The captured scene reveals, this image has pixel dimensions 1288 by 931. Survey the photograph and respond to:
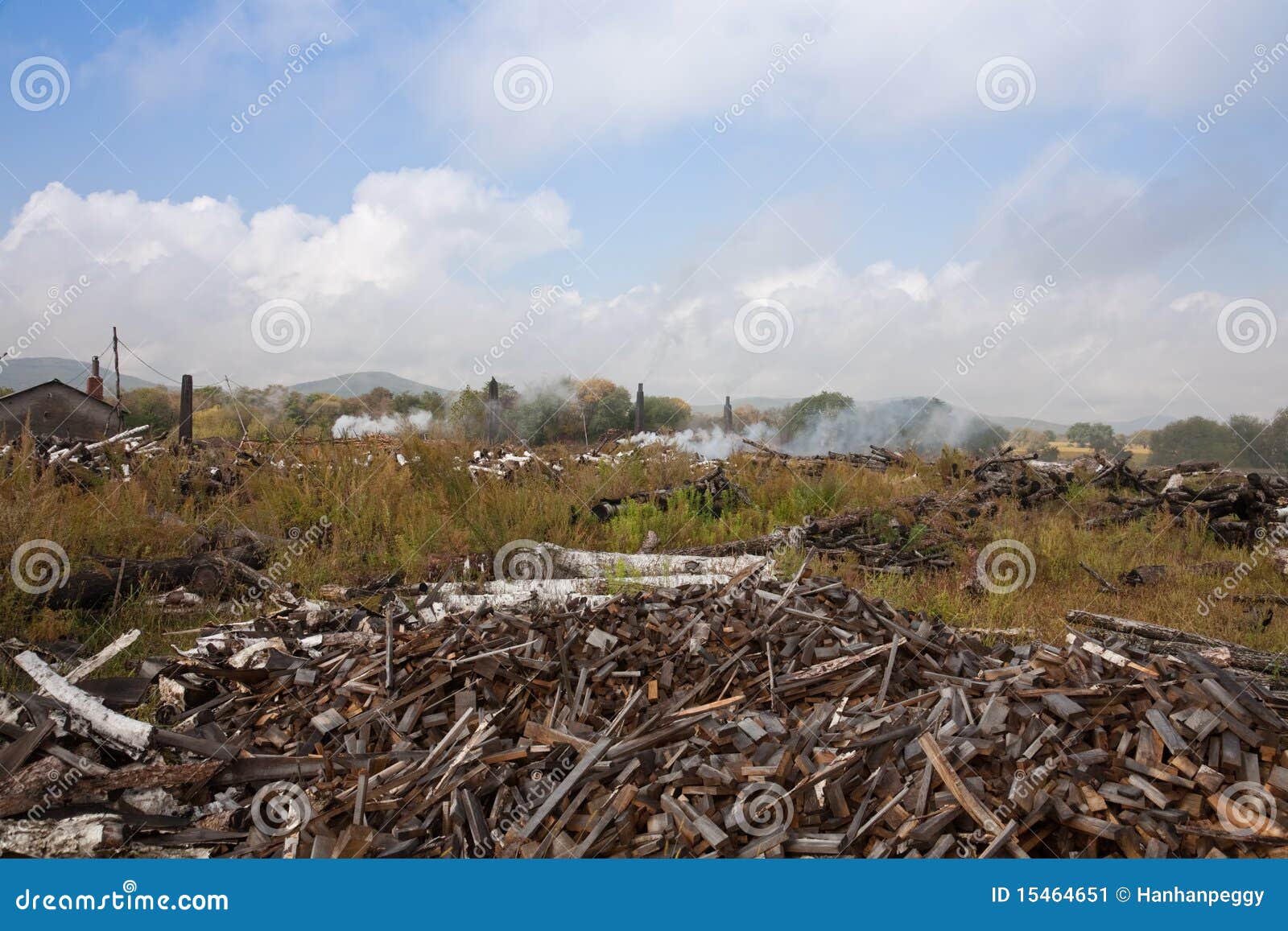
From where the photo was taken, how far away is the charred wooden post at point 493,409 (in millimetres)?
18578

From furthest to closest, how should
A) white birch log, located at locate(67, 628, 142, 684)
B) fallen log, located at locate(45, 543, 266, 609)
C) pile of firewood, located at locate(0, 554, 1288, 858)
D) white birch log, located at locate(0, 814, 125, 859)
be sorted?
fallen log, located at locate(45, 543, 266, 609)
white birch log, located at locate(67, 628, 142, 684)
white birch log, located at locate(0, 814, 125, 859)
pile of firewood, located at locate(0, 554, 1288, 858)

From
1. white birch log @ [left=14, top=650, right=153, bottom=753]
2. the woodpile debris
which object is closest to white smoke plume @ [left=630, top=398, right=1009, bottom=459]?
the woodpile debris

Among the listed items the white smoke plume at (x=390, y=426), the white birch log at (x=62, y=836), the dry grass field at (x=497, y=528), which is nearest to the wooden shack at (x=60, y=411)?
the white smoke plume at (x=390, y=426)

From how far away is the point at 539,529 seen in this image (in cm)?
841

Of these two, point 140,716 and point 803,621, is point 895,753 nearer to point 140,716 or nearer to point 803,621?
point 803,621

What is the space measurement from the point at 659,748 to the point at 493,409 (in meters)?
16.1

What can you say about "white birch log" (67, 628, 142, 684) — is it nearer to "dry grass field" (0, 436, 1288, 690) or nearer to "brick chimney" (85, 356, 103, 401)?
"dry grass field" (0, 436, 1288, 690)

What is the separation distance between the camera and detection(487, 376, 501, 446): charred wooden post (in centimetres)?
1858

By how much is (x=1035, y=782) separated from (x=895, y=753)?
52 centimetres

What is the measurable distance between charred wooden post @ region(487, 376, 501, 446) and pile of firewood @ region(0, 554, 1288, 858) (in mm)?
13916

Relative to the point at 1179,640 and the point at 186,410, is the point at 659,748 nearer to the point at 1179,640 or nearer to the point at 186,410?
the point at 1179,640

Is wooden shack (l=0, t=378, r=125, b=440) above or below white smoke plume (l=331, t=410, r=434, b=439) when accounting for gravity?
above

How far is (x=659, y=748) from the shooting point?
340 centimetres

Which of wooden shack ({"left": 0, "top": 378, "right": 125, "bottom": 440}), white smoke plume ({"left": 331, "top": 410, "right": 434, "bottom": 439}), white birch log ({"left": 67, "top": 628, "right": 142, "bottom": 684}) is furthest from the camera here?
wooden shack ({"left": 0, "top": 378, "right": 125, "bottom": 440})
